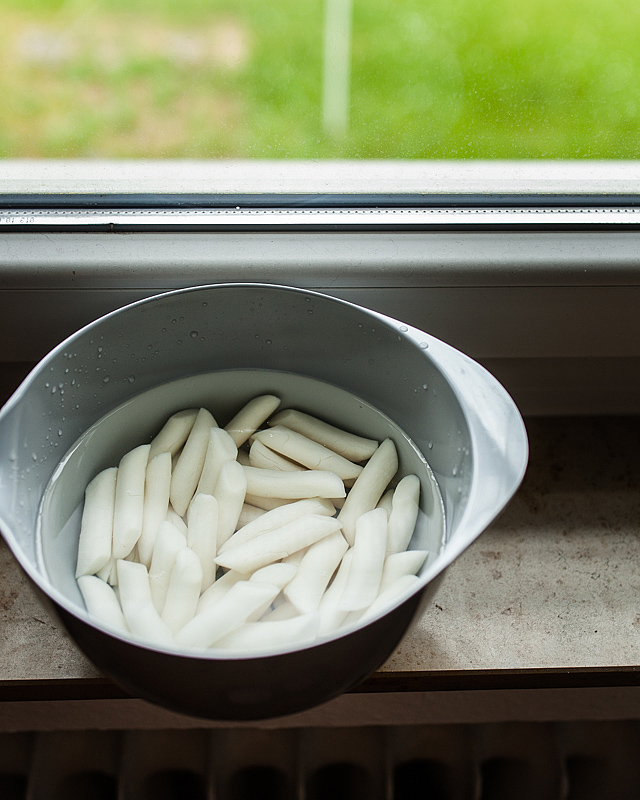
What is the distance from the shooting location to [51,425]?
38 cm

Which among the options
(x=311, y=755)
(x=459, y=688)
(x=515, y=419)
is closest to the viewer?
(x=515, y=419)

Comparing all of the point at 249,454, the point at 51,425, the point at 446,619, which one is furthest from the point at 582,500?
the point at 51,425

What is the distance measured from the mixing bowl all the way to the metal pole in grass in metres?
0.16

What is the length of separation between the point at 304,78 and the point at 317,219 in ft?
0.32

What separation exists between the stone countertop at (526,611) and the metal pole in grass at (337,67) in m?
0.32

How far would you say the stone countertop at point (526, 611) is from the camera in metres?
0.44

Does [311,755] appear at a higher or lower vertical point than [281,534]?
lower

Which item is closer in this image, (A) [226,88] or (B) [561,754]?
(A) [226,88]

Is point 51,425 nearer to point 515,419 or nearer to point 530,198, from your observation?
point 515,419

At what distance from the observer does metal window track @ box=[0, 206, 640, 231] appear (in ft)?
1.58

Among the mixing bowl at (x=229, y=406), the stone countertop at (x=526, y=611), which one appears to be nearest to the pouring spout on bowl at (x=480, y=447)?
the mixing bowl at (x=229, y=406)

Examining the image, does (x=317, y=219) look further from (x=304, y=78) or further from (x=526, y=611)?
(x=526, y=611)

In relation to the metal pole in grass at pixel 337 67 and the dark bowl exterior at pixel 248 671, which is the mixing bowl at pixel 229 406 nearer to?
the dark bowl exterior at pixel 248 671

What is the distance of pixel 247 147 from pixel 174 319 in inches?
6.5
